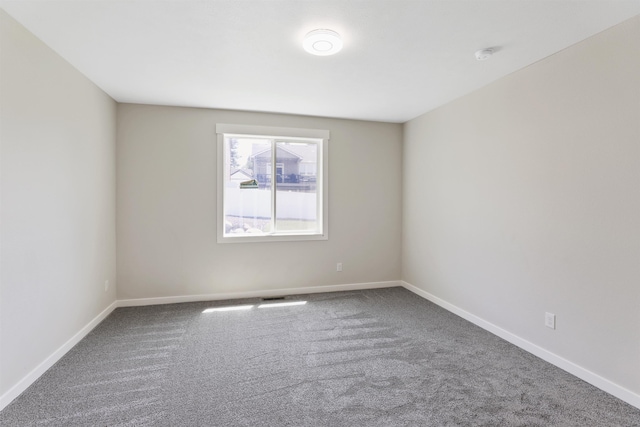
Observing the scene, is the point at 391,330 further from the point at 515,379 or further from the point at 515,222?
the point at 515,222

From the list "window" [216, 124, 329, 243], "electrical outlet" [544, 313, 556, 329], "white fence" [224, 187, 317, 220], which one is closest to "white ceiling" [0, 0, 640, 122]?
"window" [216, 124, 329, 243]

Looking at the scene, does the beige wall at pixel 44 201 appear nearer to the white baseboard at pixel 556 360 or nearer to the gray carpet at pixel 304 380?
the gray carpet at pixel 304 380

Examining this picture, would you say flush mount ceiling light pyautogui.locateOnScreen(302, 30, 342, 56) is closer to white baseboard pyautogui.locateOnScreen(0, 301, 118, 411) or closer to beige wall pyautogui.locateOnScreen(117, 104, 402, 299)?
beige wall pyautogui.locateOnScreen(117, 104, 402, 299)

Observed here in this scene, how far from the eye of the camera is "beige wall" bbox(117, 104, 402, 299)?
383 cm

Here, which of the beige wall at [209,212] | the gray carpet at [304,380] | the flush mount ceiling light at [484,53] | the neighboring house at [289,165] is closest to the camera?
the gray carpet at [304,380]

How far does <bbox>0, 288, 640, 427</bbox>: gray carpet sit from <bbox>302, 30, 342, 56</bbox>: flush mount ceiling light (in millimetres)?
2457

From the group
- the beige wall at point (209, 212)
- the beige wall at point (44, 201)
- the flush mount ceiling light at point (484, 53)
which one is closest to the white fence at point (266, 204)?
the beige wall at point (209, 212)

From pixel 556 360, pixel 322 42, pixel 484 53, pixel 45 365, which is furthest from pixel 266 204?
pixel 556 360

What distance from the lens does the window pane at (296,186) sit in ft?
14.5

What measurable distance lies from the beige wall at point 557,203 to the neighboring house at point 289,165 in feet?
5.92

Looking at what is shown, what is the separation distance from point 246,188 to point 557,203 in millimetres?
3450

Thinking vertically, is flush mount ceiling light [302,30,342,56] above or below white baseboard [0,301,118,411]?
above

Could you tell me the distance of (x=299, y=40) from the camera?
2.28 m

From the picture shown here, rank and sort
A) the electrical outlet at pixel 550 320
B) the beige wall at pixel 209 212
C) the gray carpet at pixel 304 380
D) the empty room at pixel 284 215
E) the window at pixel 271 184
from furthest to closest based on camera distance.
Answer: the window at pixel 271 184 → the beige wall at pixel 209 212 → the electrical outlet at pixel 550 320 → the empty room at pixel 284 215 → the gray carpet at pixel 304 380
